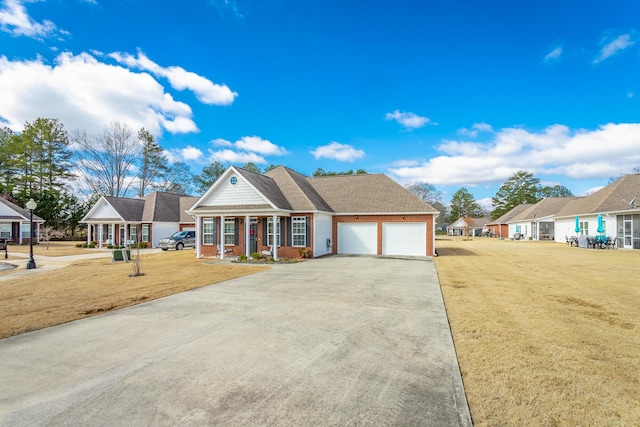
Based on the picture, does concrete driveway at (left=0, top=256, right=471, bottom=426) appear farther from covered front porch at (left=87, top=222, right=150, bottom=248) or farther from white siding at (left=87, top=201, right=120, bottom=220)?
white siding at (left=87, top=201, right=120, bottom=220)

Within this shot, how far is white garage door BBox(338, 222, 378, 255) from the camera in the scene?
2083 centimetres

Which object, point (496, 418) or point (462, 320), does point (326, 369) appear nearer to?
point (496, 418)

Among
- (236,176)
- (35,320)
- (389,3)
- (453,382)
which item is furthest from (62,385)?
(389,3)

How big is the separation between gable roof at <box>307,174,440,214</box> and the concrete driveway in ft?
43.3

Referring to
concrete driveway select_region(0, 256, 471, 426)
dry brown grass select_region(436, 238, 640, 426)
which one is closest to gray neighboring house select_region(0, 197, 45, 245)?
concrete driveway select_region(0, 256, 471, 426)

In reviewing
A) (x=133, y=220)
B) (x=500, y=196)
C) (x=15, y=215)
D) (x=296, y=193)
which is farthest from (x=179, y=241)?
(x=500, y=196)

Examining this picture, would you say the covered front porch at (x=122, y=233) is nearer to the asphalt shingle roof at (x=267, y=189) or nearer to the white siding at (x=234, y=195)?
the white siding at (x=234, y=195)

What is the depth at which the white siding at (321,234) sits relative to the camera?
1903 centimetres

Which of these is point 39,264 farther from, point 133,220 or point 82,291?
point 133,220

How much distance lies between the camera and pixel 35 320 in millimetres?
6449

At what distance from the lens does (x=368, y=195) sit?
2223 cm

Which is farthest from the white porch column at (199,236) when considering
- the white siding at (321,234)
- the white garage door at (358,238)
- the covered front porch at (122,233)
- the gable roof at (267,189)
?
the covered front porch at (122,233)

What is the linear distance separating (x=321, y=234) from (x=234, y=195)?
6.04 metres

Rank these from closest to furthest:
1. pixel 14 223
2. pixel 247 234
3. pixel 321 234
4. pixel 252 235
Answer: pixel 247 234, pixel 321 234, pixel 252 235, pixel 14 223
